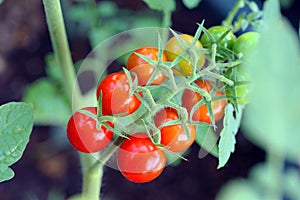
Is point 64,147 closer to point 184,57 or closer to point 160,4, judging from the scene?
point 160,4

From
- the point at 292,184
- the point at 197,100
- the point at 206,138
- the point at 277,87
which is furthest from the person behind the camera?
the point at 292,184

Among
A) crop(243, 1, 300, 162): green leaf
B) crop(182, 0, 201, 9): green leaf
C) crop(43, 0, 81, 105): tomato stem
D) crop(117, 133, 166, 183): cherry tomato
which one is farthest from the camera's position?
crop(182, 0, 201, 9): green leaf

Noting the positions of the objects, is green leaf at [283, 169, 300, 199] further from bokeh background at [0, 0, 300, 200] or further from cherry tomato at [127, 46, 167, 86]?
cherry tomato at [127, 46, 167, 86]

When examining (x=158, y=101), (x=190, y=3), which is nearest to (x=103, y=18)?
(x=190, y=3)

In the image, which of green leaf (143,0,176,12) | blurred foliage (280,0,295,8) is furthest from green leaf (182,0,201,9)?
blurred foliage (280,0,295,8)

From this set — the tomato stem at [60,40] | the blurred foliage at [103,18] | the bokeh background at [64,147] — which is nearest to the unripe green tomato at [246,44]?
the tomato stem at [60,40]

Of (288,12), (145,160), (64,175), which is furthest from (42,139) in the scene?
(145,160)

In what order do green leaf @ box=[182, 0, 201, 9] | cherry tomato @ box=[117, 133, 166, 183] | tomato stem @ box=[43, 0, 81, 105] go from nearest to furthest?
cherry tomato @ box=[117, 133, 166, 183] < tomato stem @ box=[43, 0, 81, 105] < green leaf @ box=[182, 0, 201, 9]
